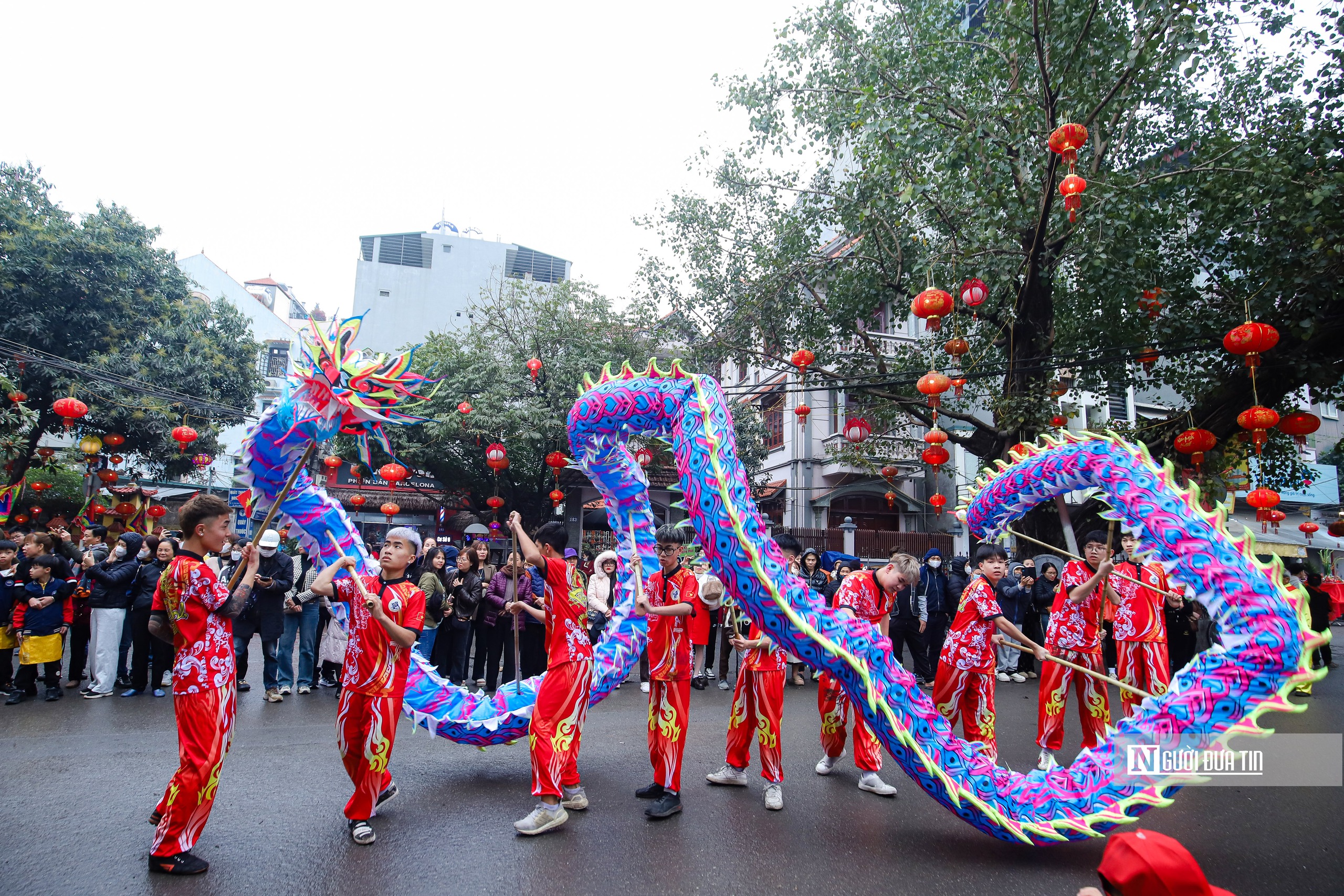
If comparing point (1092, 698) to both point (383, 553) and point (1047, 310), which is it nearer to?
point (383, 553)

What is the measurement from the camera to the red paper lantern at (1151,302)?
29.7 ft

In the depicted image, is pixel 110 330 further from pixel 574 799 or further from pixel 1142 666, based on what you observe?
pixel 1142 666

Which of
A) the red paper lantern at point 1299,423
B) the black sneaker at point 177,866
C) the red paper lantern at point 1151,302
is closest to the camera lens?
the black sneaker at point 177,866

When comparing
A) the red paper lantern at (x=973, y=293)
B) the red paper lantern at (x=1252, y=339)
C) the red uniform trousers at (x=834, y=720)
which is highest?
the red paper lantern at (x=973, y=293)

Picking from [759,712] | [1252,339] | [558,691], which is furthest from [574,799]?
[1252,339]

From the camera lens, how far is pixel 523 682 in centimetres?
536

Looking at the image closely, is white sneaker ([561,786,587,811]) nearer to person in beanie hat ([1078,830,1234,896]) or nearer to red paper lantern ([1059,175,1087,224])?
person in beanie hat ([1078,830,1234,896])

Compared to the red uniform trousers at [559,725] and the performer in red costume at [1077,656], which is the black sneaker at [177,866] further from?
the performer in red costume at [1077,656]

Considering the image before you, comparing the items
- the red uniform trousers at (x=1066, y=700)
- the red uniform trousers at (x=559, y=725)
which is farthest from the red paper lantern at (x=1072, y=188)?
the red uniform trousers at (x=559, y=725)

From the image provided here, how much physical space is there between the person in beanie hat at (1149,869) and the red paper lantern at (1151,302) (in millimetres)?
9183

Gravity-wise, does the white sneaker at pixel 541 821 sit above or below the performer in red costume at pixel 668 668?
below

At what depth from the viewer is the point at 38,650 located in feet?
22.8

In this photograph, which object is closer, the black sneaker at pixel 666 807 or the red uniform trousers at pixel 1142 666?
the black sneaker at pixel 666 807

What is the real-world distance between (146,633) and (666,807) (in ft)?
19.1
